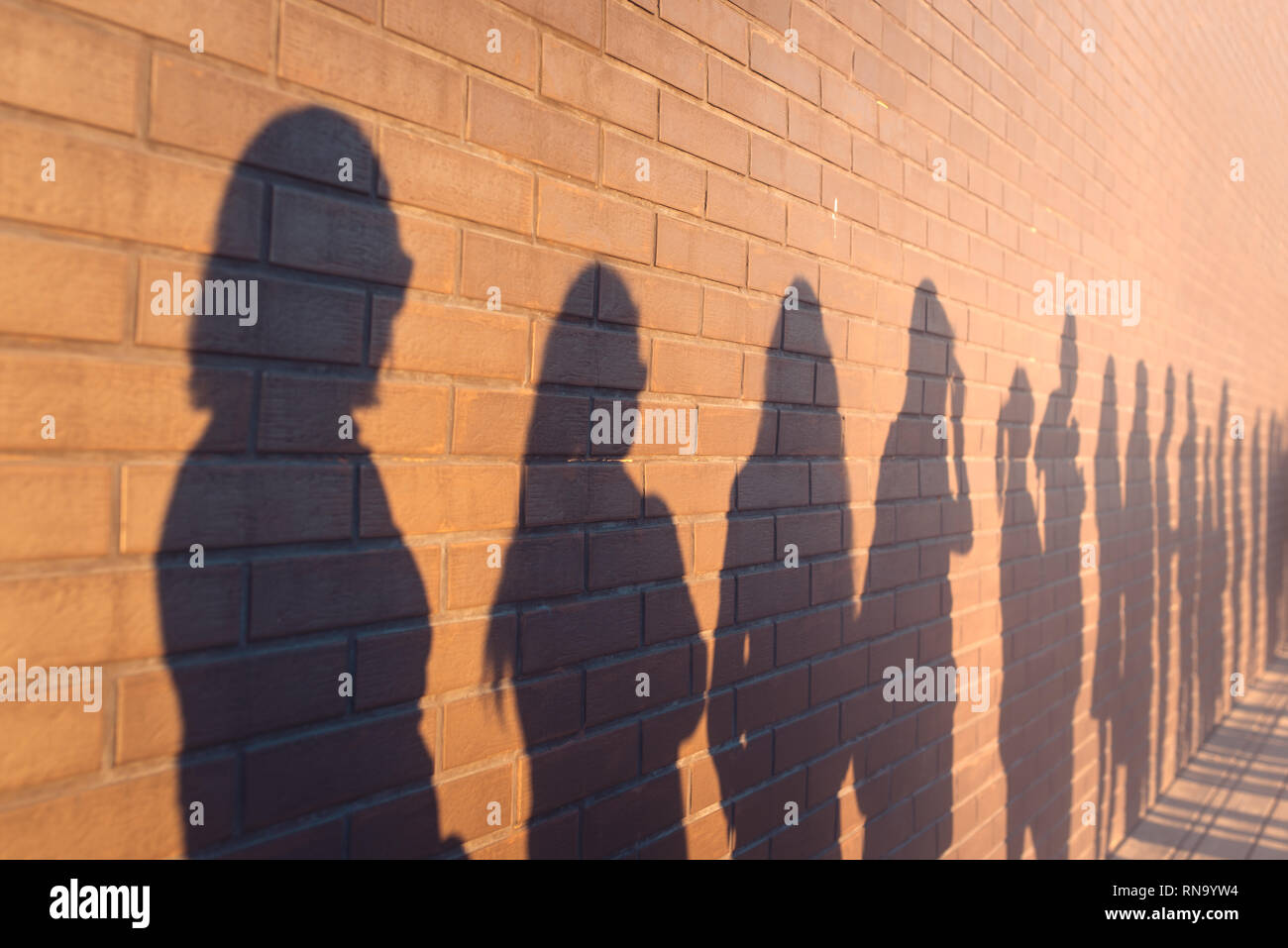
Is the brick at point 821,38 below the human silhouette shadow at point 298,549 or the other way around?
the other way around

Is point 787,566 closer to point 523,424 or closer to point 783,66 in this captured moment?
point 523,424

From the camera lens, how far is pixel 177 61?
1.17 meters

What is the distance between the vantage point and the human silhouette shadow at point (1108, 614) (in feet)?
13.5

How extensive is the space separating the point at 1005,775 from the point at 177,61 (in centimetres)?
338

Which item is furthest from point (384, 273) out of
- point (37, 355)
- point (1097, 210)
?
point (1097, 210)

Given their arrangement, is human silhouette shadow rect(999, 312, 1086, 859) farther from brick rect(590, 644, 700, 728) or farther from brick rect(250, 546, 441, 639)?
brick rect(250, 546, 441, 639)

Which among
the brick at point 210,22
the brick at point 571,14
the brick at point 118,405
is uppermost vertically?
the brick at point 571,14

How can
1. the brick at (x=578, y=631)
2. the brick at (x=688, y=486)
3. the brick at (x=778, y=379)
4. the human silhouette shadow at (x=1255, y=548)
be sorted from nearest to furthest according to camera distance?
the brick at (x=578, y=631)
the brick at (x=688, y=486)
the brick at (x=778, y=379)
the human silhouette shadow at (x=1255, y=548)

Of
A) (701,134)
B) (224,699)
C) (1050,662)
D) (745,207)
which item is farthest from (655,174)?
(1050,662)

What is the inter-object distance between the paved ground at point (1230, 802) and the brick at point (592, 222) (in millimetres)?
3946

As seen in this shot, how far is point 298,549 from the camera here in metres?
1.30

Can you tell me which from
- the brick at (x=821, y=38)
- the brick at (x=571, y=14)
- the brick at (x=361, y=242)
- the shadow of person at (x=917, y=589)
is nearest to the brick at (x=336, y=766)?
the brick at (x=361, y=242)

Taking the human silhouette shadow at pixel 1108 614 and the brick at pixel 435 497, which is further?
the human silhouette shadow at pixel 1108 614

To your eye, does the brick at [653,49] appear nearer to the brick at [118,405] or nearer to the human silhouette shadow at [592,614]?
the human silhouette shadow at [592,614]
